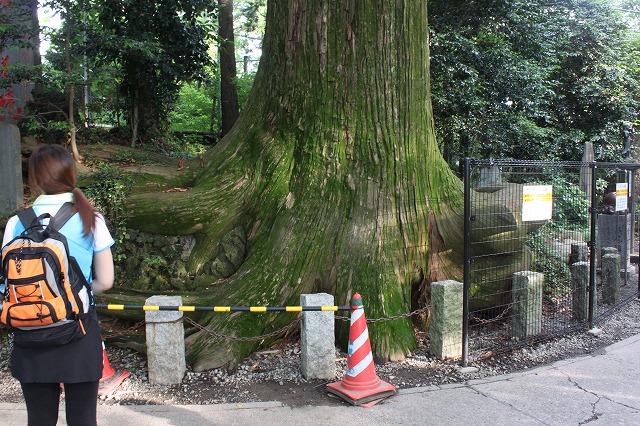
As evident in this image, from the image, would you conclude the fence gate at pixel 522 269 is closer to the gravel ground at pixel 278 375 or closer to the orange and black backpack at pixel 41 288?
the gravel ground at pixel 278 375

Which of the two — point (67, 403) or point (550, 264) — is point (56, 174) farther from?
point (550, 264)

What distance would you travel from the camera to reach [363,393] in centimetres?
456

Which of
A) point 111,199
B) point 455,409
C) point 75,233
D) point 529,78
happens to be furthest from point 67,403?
point 529,78

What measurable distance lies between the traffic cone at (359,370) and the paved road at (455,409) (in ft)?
0.30

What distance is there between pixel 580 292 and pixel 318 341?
13.3 ft

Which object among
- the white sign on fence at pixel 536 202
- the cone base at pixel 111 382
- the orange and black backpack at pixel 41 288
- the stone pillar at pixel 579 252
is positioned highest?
the white sign on fence at pixel 536 202

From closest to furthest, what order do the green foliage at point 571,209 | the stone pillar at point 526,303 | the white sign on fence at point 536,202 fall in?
the white sign on fence at point 536,202 → the stone pillar at point 526,303 → the green foliage at point 571,209

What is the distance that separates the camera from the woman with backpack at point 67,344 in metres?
2.59

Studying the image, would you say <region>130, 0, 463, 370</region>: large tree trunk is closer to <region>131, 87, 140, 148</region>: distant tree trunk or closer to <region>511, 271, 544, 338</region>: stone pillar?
<region>511, 271, 544, 338</region>: stone pillar

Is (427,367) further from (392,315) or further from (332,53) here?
(332,53)

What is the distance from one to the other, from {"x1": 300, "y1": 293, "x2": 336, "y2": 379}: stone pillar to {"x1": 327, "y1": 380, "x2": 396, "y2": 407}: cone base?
291 mm

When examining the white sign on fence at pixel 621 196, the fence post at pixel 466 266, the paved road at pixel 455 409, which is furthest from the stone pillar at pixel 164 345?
the white sign on fence at pixel 621 196

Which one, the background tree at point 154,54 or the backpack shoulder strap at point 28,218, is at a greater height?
the background tree at point 154,54

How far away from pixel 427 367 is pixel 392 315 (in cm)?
65
